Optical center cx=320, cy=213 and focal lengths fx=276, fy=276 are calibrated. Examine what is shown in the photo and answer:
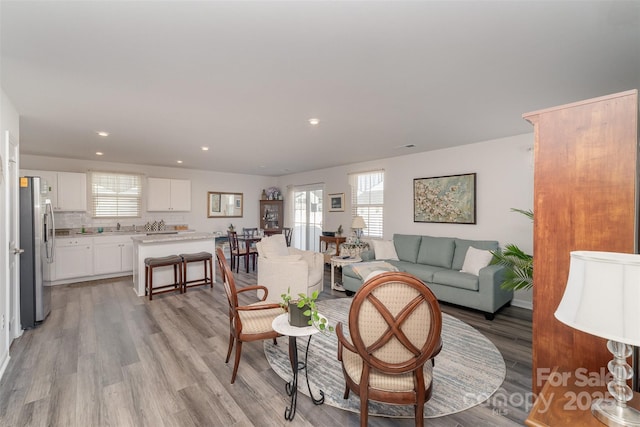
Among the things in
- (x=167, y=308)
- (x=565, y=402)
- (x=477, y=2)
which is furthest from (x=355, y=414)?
(x=167, y=308)

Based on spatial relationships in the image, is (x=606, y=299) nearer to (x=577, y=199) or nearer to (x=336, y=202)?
(x=577, y=199)

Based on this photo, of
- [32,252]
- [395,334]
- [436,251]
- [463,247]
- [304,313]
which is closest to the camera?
[395,334]

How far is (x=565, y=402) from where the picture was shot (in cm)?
117

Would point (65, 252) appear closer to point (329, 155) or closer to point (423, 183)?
point (329, 155)

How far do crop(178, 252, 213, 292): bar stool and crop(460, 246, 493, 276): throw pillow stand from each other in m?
4.28

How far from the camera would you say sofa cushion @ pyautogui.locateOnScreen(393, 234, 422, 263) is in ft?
16.0

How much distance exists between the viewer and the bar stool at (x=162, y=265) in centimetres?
436

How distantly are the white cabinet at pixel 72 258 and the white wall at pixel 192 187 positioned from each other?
77 centimetres

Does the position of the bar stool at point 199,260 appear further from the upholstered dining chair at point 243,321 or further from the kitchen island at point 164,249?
the upholstered dining chair at point 243,321

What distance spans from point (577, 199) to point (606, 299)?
2.21 feet

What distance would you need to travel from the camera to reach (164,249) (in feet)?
15.8

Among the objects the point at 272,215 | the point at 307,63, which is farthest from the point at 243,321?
the point at 272,215

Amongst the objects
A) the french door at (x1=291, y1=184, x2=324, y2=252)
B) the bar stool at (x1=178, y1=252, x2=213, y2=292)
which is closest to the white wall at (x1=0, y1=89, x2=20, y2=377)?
the bar stool at (x1=178, y1=252, x2=213, y2=292)

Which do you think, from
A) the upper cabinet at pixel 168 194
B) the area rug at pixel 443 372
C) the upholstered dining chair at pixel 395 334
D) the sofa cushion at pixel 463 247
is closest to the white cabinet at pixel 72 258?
the upper cabinet at pixel 168 194
